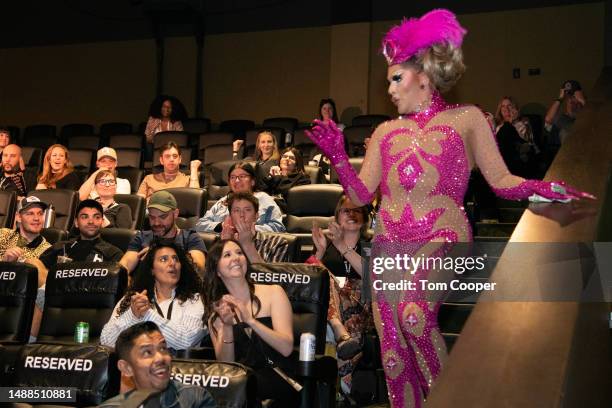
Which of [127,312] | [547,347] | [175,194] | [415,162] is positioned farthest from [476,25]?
[547,347]

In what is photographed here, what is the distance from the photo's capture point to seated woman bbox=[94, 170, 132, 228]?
731 cm

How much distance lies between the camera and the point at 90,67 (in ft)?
50.7

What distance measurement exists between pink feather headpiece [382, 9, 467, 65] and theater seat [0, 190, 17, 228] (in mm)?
5039

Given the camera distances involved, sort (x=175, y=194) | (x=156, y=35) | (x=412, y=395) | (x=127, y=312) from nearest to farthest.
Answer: (x=412, y=395) < (x=127, y=312) < (x=175, y=194) < (x=156, y=35)

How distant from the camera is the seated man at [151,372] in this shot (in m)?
3.33

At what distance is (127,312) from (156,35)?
10.6m

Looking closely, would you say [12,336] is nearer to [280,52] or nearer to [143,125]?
[143,125]

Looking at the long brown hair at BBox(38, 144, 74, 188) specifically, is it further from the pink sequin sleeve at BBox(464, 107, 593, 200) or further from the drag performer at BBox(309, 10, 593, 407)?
the pink sequin sleeve at BBox(464, 107, 593, 200)

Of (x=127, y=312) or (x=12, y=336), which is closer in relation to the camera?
(x=127, y=312)

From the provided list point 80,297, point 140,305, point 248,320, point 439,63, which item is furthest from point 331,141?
→ point 80,297

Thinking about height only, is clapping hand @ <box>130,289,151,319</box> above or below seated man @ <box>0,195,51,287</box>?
below

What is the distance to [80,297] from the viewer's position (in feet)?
17.1

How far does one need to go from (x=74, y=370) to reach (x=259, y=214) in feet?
10.4

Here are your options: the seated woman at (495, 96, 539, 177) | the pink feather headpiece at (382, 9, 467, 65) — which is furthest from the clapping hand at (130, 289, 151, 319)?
the seated woman at (495, 96, 539, 177)
